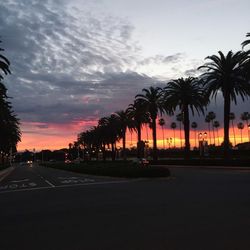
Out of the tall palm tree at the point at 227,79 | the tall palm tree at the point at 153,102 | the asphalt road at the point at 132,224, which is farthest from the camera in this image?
the tall palm tree at the point at 153,102

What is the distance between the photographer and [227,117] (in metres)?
56.2

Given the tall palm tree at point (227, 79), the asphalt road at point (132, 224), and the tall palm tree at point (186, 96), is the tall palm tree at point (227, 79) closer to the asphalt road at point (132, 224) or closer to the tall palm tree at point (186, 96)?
the tall palm tree at point (186, 96)

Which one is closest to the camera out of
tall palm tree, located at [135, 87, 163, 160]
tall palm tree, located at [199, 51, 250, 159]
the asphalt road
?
the asphalt road

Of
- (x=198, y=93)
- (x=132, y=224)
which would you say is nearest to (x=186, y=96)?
(x=198, y=93)

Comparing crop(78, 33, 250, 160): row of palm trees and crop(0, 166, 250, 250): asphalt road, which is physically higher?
crop(78, 33, 250, 160): row of palm trees

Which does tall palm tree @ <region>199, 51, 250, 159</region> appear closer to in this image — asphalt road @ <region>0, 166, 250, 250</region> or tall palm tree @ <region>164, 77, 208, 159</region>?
tall palm tree @ <region>164, 77, 208, 159</region>

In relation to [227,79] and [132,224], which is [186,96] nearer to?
[227,79]

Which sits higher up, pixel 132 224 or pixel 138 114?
pixel 138 114

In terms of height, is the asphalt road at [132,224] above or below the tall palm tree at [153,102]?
below

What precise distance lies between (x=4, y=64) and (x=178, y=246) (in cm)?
4321

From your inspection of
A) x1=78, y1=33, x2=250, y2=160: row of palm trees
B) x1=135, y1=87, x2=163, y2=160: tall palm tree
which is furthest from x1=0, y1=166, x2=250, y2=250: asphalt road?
x1=135, y1=87, x2=163, y2=160: tall palm tree

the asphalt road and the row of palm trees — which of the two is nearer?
the asphalt road

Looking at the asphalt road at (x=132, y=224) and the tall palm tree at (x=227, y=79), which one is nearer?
the asphalt road at (x=132, y=224)

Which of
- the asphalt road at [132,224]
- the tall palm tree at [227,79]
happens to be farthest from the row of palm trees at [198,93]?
the asphalt road at [132,224]
